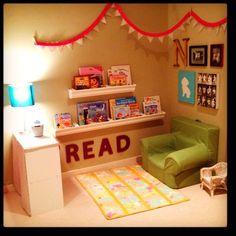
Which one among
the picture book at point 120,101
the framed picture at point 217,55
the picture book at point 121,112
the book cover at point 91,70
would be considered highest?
the framed picture at point 217,55

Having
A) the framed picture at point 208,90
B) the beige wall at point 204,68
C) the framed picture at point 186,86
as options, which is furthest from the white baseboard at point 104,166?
the framed picture at point 208,90

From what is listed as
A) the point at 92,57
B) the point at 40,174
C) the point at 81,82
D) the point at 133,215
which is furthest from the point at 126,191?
the point at 92,57

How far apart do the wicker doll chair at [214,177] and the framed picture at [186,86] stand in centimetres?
94

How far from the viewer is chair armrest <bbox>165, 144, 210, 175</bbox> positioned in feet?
11.0

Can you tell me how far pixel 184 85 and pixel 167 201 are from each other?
63.1 inches

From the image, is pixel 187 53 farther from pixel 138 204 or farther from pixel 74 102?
pixel 138 204

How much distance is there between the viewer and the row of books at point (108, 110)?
378 cm

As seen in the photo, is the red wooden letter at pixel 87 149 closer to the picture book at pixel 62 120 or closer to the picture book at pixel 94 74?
the picture book at pixel 62 120

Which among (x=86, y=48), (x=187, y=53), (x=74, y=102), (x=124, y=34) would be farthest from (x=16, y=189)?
(x=187, y=53)

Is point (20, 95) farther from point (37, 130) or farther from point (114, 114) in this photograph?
point (114, 114)

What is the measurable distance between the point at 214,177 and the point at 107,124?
1.46 metres

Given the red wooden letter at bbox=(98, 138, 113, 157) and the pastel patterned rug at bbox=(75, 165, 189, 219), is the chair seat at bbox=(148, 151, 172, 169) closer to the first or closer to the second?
the pastel patterned rug at bbox=(75, 165, 189, 219)

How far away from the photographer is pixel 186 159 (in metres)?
3.37

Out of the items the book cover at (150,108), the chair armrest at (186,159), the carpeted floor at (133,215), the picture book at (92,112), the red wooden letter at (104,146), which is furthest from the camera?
the book cover at (150,108)
